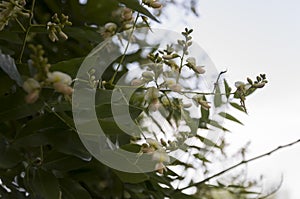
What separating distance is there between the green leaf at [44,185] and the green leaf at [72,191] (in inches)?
1.0

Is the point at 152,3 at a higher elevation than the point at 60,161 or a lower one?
higher

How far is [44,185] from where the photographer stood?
1.22 ft

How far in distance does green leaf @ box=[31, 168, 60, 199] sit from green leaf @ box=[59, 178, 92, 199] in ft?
0.09

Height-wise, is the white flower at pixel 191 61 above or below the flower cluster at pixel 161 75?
above

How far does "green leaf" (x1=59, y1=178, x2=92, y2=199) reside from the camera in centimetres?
40

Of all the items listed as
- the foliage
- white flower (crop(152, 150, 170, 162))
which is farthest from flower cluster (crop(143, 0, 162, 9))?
white flower (crop(152, 150, 170, 162))

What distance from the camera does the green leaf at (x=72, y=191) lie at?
403 millimetres

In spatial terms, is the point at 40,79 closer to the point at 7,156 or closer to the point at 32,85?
the point at 32,85

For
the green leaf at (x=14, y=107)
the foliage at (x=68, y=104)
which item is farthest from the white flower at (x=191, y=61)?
the green leaf at (x=14, y=107)

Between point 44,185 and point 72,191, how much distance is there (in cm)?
4

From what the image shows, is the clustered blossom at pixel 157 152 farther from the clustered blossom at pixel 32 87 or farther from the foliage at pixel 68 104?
the clustered blossom at pixel 32 87

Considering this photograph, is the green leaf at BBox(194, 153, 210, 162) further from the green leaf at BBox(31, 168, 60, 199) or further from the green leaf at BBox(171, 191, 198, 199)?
the green leaf at BBox(31, 168, 60, 199)

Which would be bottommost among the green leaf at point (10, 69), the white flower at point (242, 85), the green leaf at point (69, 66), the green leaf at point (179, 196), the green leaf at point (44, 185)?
the green leaf at point (44, 185)

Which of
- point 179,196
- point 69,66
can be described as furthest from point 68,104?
point 179,196
